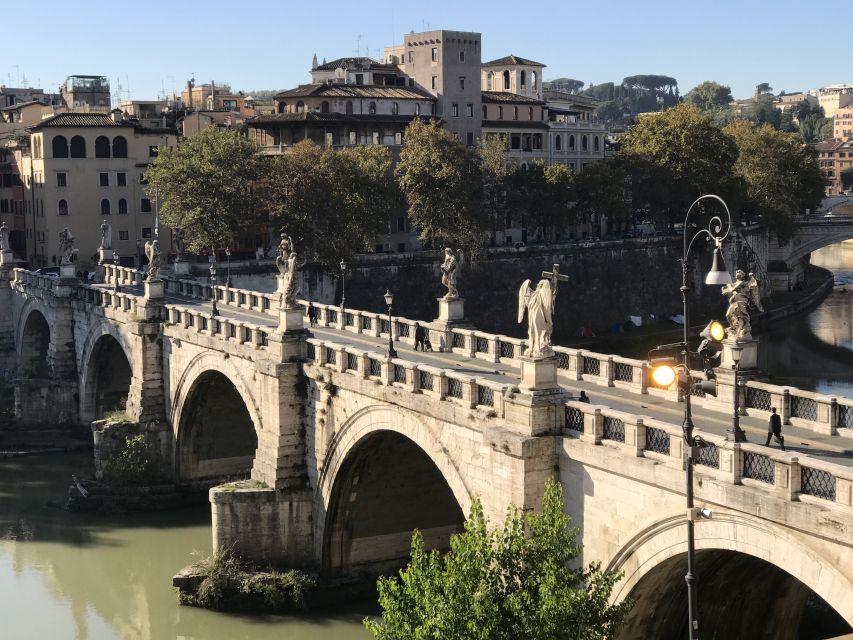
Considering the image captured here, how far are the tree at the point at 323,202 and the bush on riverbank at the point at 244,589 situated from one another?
34709 millimetres

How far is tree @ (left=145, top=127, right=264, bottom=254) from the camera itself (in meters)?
68.3

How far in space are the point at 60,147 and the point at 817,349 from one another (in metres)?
46.7

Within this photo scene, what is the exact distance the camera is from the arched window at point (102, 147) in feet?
258

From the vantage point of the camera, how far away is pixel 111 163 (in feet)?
260

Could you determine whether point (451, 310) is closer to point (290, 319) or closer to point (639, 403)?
point (290, 319)

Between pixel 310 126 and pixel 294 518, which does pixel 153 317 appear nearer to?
pixel 294 518

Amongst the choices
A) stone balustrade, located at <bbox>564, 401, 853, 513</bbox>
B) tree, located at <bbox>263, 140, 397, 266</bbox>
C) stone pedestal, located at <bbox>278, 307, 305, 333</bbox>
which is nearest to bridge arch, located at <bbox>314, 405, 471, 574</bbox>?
stone pedestal, located at <bbox>278, 307, 305, 333</bbox>

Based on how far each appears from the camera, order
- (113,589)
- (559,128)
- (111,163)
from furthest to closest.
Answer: (559,128), (111,163), (113,589)

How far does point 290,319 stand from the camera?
3559 cm

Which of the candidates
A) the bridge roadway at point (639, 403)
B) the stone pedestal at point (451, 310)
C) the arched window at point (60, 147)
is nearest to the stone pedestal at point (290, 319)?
the bridge roadway at point (639, 403)

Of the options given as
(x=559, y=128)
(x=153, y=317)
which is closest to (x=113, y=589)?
(x=153, y=317)

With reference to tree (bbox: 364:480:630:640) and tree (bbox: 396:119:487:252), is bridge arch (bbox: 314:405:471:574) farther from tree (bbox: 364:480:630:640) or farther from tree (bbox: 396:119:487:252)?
tree (bbox: 396:119:487:252)

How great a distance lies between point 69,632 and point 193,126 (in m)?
56.8

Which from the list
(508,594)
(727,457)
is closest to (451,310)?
(727,457)
